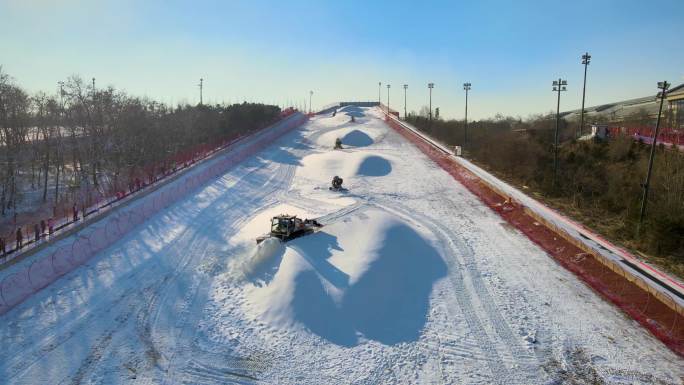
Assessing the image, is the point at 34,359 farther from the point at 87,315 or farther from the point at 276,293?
the point at 276,293

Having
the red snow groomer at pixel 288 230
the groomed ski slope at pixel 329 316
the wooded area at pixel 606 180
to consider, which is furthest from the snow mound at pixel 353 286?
the wooded area at pixel 606 180

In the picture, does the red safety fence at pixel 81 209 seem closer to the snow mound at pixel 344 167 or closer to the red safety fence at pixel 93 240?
the red safety fence at pixel 93 240

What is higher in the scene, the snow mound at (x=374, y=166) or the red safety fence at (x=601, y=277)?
the snow mound at (x=374, y=166)

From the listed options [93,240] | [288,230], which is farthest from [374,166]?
[93,240]

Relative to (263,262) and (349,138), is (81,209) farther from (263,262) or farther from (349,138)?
(349,138)

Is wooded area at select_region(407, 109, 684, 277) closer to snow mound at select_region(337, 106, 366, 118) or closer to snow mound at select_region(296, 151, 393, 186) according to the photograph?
snow mound at select_region(296, 151, 393, 186)

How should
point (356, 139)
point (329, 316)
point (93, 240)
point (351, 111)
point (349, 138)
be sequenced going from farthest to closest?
1. point (351, 111)
2. point (356, 139)
3. point (349, 138)
4. point (93, 240)
5. point (329, 316)
